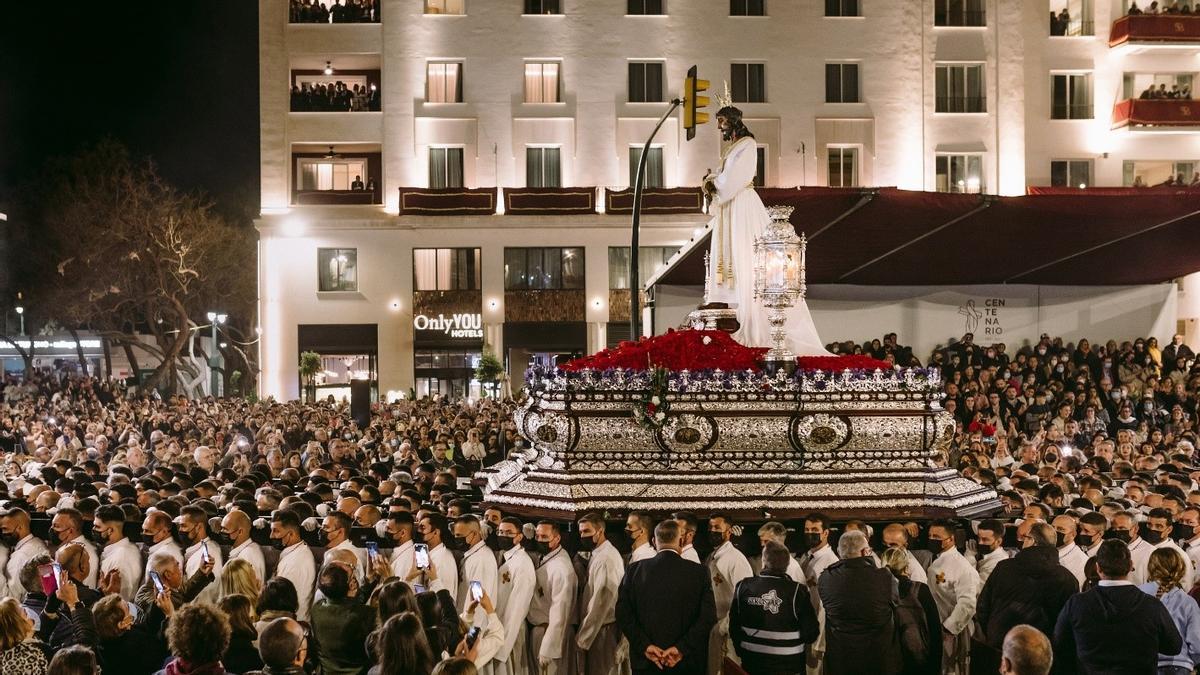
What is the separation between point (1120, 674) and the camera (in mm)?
6559

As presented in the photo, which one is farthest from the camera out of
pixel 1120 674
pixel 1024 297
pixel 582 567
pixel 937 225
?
pixel 1024 297

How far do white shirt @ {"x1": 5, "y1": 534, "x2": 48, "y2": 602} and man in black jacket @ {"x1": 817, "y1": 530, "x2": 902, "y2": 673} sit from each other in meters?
6.56

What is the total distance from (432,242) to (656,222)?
7.29 metres

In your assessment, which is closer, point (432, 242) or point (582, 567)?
point (582, 567)

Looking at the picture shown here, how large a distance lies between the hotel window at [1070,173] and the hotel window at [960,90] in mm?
3067

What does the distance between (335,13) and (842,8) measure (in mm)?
16659

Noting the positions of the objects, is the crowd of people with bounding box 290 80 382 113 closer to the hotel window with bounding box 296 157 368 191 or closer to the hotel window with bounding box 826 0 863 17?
the hotel window with bounding box 296 157 368 191

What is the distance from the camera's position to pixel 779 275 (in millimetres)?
10859

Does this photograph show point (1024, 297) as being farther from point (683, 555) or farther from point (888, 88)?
point (683, 555)

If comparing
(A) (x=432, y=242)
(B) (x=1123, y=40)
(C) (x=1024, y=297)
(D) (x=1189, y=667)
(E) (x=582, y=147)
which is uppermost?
(B) (x=1123, y=40)

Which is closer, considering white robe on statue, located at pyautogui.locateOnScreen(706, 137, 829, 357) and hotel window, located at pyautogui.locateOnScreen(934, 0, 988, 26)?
white robe on statue, located at pyautogui.locateOnScreen(706, 137, 829, 357)

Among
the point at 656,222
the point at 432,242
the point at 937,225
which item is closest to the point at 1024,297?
the point at 937,225

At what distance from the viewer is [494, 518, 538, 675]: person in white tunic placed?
8688 mm

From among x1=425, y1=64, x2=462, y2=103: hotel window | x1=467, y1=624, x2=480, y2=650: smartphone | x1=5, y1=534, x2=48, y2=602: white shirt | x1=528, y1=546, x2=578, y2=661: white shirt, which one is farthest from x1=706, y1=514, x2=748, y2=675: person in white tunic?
x1=425, y1=64, x2=462, y2=103: hotel window
